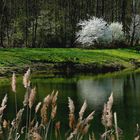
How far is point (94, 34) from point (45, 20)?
9732 mm

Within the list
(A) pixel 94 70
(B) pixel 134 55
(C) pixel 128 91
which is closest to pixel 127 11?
(B) pixel 134 55

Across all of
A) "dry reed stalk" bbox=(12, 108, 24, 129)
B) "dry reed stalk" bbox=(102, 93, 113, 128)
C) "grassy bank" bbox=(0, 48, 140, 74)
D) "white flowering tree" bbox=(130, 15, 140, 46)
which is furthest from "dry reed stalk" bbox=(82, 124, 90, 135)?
"white flowering tree" bbox=(130, 15, 140, 46)

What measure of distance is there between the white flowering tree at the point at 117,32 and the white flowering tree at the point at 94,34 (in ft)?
4.22

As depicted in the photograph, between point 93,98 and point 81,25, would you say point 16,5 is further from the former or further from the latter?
point 93,98

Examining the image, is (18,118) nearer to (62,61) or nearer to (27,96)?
(27,96)

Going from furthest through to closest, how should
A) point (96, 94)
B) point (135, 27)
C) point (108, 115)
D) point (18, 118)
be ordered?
1. point (135, 27)
2. point (96, 94)
3. point (18, 118)
4. point (108, 115)

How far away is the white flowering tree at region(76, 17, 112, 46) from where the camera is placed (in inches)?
3312

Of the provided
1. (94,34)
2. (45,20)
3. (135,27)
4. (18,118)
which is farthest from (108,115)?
(135,27)

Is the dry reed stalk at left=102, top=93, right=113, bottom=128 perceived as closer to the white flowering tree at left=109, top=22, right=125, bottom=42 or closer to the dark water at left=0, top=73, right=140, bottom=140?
the dark water at left=0, top=73, right=140, bottom=140

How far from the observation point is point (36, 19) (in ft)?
282

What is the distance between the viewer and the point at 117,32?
8769 cm

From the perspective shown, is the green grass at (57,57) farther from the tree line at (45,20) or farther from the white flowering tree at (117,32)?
the tree line at (45,20)

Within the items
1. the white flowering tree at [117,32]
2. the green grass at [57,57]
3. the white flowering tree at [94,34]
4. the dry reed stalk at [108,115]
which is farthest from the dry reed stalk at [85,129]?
the white flowering tree at [117,32]

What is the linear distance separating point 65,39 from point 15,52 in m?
26.9
